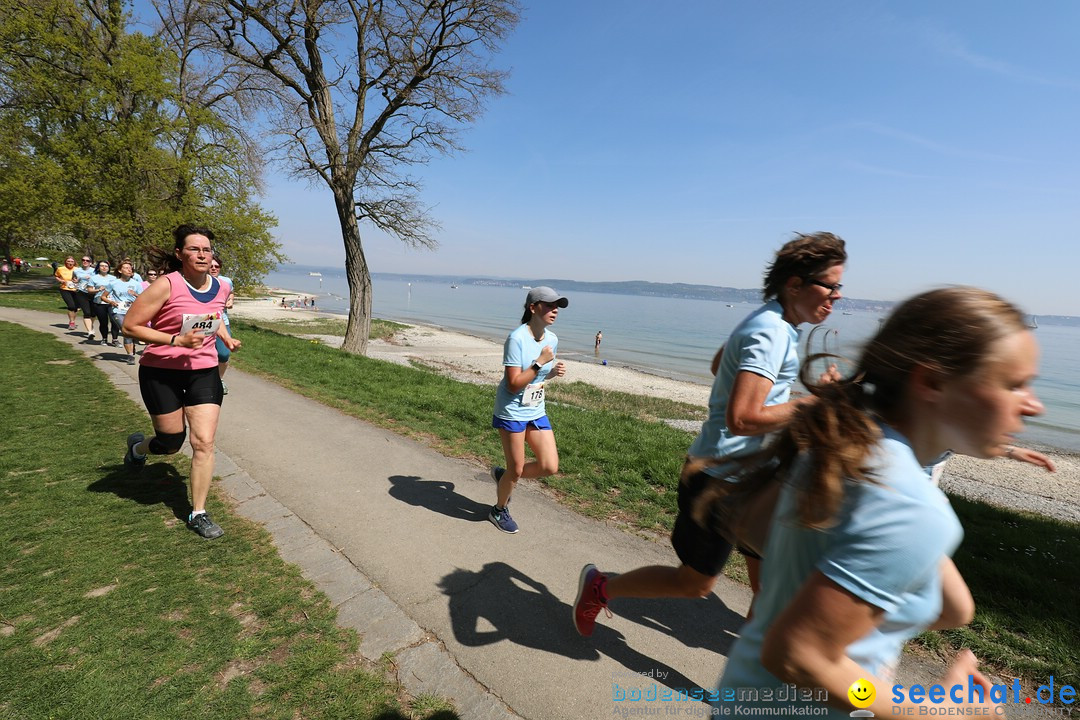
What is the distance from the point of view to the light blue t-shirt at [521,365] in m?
3.66

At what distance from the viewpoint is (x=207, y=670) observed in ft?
7.45

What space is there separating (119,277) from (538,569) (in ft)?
38.0

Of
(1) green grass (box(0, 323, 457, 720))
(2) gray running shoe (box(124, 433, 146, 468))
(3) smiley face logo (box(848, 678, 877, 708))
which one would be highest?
(3) smiley face logo (box(848, 678, 877, 708))

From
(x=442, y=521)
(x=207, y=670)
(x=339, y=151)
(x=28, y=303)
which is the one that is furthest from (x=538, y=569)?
(x=28, y=303)

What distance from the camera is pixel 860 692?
976 mm

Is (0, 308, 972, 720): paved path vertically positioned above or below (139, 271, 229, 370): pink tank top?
below

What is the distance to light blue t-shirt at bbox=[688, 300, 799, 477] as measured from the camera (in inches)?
80.0

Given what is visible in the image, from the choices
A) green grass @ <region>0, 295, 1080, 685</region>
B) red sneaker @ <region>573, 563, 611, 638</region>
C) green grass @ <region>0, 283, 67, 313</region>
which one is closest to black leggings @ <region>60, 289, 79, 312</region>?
green grass @ <region>0, 295, 1080, 685</region>

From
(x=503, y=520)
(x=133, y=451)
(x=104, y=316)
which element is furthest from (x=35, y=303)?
(x=503, y=520)

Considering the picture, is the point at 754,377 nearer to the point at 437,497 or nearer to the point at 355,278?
the point at 437,497

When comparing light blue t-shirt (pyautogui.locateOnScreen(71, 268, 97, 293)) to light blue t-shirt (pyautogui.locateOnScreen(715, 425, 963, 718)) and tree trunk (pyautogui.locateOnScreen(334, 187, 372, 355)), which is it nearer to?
tree trunk (pyautogui.locateOnScreen(334, 187, 372, 355))

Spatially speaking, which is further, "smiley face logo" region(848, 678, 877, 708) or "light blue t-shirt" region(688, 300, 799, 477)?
"light blue t-shirt" region(688, 300, 799, 477)

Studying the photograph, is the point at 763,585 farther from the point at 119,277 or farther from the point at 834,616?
the point at 119,277

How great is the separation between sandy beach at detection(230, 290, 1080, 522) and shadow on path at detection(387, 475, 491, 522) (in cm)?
716
